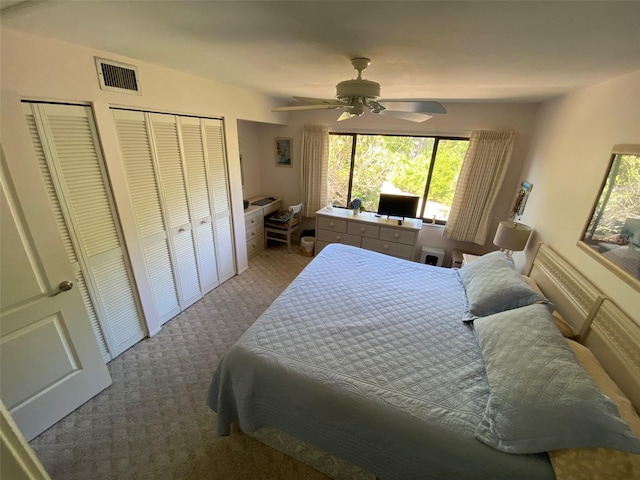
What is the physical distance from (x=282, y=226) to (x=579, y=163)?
335cm

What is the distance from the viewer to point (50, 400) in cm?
163

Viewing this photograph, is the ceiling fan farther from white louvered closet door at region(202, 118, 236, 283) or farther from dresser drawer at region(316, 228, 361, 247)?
dresser drawer at region(316, 228, 361, 247)

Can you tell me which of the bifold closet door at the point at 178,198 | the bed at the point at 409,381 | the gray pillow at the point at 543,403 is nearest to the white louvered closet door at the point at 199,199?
the bifold closet door at the point at 178,198

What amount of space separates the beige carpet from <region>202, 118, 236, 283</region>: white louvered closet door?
1.03 m

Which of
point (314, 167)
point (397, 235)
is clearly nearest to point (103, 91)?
point (314, 167)

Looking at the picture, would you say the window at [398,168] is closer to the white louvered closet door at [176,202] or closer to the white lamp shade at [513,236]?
the white lamp shade at [513,236]

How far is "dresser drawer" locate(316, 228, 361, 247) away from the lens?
3653 millimetres

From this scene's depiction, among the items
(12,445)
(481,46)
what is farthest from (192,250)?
(481,46)

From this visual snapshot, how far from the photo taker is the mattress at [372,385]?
111cm

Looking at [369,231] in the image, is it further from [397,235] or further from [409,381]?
[409,381]

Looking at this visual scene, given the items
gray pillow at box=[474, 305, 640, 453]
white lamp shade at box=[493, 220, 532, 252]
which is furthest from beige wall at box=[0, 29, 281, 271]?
white lamp shade at box=[493, 220, 532, 252]

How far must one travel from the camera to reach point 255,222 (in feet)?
13.2

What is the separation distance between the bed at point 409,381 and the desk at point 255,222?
212cm

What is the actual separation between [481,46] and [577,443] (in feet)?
5.68
